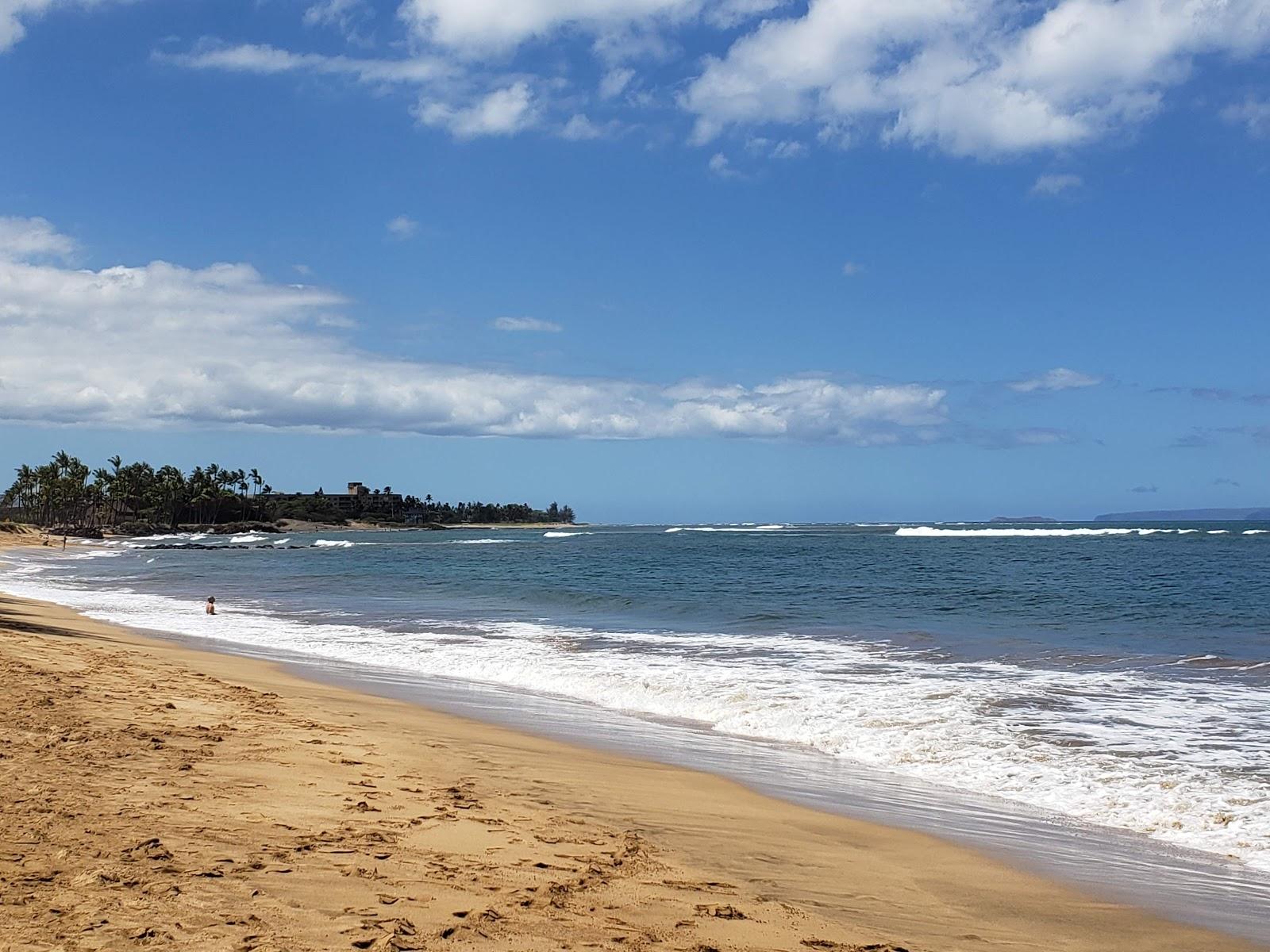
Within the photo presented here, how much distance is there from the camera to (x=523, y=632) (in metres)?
22.4

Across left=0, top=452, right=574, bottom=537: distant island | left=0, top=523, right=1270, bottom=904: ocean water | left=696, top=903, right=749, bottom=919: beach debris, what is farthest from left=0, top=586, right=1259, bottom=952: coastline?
left=0, top=452, right=574, bottom=537: distant island

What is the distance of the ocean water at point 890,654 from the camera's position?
9.48 m

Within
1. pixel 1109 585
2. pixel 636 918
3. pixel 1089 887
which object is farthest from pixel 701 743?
pixel 1109 585

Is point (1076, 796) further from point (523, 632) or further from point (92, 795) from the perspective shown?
point (523, 632)

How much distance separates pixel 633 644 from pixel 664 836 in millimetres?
13226

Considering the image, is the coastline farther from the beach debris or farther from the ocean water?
the ocean water

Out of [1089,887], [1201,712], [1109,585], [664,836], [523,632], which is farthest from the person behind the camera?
[1109,585]

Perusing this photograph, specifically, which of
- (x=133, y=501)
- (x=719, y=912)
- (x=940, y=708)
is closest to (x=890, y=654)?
(x=940, y=708)

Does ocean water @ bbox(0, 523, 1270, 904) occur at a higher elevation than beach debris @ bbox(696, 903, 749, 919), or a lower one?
lower

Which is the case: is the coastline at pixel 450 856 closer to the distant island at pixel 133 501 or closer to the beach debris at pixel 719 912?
the beach debris at pixel 719 912

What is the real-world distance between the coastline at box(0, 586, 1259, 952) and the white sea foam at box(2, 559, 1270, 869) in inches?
96.5

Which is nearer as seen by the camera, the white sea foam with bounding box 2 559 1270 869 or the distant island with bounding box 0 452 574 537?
the white sea foam with bounding box 2 559 1270 869

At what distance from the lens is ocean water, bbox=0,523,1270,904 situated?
9477 millimetres

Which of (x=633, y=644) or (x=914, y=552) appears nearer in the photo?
(x=633, y=644)
